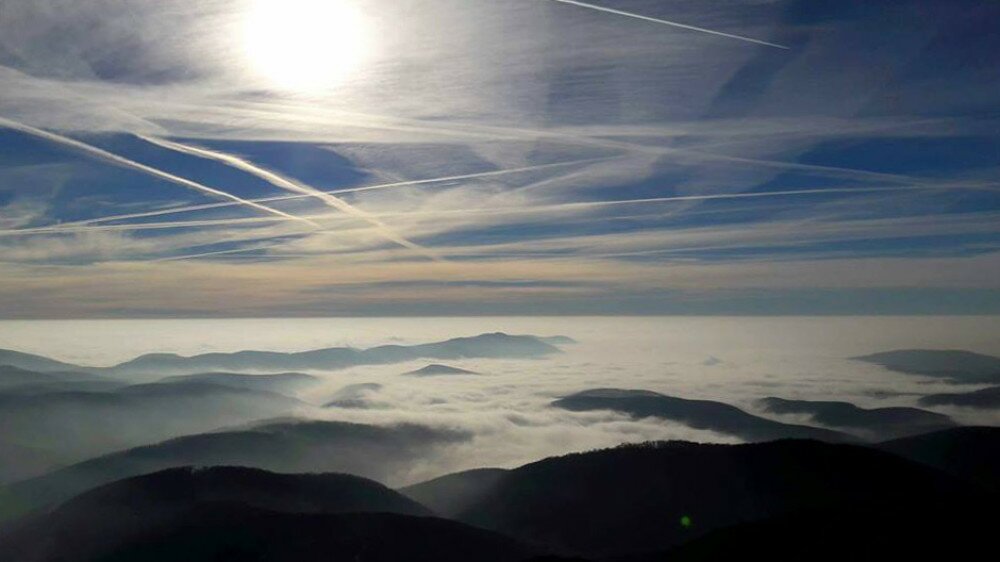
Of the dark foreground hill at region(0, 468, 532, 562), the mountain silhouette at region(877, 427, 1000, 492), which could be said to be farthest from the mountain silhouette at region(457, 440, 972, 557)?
the dark foreground hill at region(0, 468, 532, 562)

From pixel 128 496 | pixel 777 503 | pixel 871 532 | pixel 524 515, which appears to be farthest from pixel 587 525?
pixel 128 496

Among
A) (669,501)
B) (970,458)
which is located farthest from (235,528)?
(970,458)

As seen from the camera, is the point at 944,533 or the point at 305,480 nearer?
the point at 944,533

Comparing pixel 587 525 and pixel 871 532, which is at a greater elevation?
pixel 871 532

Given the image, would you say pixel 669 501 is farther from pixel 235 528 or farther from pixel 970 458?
pixel 235 528

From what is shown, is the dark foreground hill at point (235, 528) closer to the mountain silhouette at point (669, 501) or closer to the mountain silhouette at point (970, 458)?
the mountain silhouette at point (669, 501)

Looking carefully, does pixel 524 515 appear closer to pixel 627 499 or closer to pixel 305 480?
pixel 627 499

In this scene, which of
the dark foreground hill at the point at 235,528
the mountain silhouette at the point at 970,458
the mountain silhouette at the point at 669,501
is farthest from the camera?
the mountain silhouette at the point at 970,458

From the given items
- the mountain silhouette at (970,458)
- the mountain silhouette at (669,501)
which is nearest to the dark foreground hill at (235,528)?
the mountain silhouette at (669,501)
